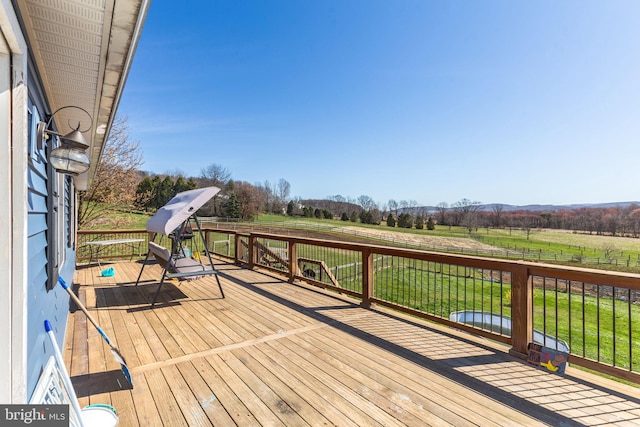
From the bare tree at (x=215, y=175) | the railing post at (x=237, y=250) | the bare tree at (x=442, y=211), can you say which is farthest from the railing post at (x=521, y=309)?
the bare tree at (x=442, y=211)

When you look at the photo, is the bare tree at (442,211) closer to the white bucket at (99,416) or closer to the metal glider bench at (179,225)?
the metal glider bench at (179,225)

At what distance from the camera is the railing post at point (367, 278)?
4141mm

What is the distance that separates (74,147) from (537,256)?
31.5 m

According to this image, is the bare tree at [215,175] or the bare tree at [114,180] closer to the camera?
the bare tree at [114,180]

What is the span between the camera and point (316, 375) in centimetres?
239

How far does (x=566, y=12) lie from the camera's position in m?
7.61

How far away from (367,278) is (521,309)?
6.16 feet

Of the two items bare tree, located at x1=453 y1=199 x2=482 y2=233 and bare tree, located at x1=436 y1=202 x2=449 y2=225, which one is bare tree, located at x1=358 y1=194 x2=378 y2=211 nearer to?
bare tree, located at x1=436 y1=202 x2=449 y2=225

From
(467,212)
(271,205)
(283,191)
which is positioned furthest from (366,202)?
(271,205)

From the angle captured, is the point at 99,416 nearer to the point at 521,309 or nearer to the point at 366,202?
the point at 521,309

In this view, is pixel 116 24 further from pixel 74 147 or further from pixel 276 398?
pixel 276 398

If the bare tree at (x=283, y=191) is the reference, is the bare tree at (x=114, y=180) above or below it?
below
